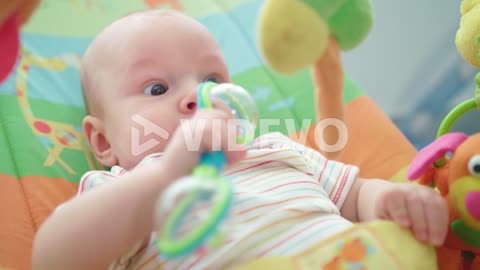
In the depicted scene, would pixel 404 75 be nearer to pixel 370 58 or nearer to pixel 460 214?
pixel 370 58

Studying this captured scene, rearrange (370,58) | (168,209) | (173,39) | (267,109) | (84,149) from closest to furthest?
(168,209), (173,39), (84,149), (267,109), (370,58)

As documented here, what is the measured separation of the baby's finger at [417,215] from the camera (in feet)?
2.03

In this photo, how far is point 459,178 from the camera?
0.60m

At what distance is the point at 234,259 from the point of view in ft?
2.04

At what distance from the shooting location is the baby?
1.84 feet

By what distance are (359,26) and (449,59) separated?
0.84m

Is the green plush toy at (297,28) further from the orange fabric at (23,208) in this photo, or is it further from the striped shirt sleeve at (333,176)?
the orange fabric at (23,208)

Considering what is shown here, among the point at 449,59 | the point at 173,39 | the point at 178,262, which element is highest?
the point at 173,39

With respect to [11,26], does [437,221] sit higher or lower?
lower

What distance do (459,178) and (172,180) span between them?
0.31 m

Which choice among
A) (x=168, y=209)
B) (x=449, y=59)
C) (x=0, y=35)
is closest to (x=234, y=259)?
(x=168, y=209)

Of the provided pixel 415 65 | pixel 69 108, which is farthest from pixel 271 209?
pixel 415 65

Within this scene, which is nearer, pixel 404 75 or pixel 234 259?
pixel 234 259

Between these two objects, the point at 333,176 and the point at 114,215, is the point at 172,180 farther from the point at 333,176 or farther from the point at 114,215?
the point at 333,176
